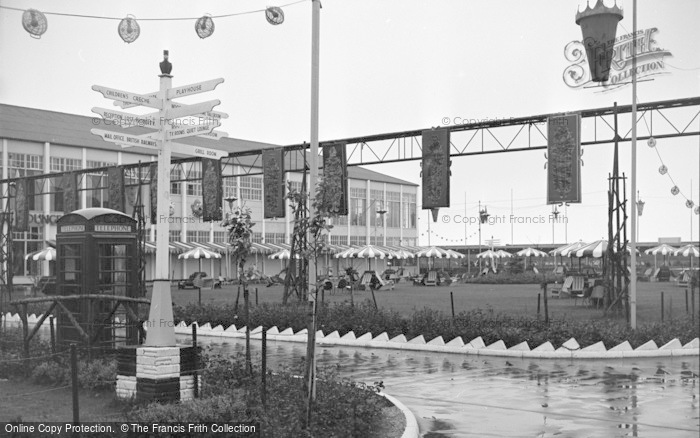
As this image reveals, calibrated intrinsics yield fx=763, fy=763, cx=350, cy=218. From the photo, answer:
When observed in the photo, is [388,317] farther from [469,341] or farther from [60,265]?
[60,265]

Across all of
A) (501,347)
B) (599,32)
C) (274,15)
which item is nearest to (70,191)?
(501,347)

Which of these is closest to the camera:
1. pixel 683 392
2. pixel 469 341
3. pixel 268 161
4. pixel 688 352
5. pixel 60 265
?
pixel 683 392

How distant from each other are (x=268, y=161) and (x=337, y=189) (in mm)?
19690

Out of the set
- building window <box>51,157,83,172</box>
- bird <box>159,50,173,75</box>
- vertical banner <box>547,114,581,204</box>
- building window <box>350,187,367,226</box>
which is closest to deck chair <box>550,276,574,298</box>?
vertical banner <box>547,114,581,204</box>

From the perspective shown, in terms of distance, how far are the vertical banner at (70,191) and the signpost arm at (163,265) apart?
89.1 feet

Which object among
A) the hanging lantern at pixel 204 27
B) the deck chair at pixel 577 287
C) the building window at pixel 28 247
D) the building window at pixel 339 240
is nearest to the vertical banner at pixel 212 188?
the deck chair at pixel 577 287

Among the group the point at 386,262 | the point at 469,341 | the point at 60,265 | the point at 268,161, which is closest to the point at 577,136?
the point at 469,341

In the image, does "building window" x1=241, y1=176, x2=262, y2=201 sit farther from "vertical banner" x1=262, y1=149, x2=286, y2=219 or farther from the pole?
the pole

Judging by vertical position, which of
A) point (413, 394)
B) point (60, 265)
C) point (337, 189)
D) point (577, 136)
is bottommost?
point (413, 394)

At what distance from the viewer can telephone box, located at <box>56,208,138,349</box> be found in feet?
48.8

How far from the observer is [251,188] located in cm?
6394

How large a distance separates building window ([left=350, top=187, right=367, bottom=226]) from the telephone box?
56.0 metres

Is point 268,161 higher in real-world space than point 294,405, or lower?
higher

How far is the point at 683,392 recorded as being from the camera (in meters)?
13.0
